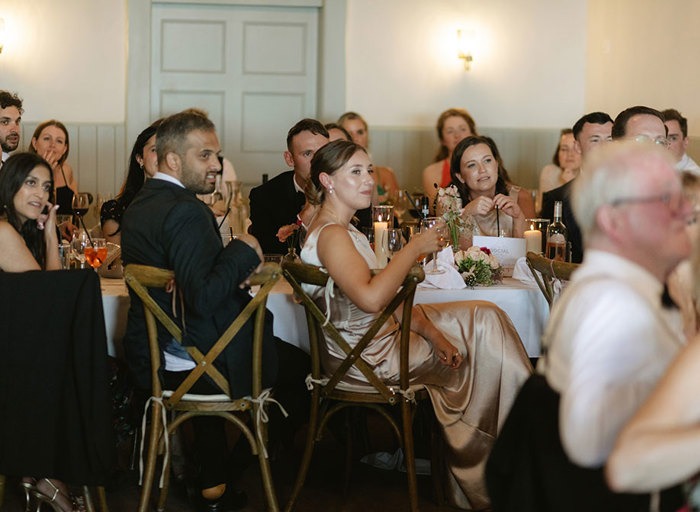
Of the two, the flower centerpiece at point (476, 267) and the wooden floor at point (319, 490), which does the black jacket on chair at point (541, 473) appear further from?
the flower centerpiece at point (476, 267)

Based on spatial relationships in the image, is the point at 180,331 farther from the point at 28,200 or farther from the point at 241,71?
the point at 241,71

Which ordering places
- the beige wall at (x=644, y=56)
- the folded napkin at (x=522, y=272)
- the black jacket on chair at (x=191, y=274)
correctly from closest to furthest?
the black jacket on chair at (x=191, y=274), the folded napkin at (x=522, y=272), the beige wall at (x=644, y=56)

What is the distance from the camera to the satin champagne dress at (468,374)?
3.13 m

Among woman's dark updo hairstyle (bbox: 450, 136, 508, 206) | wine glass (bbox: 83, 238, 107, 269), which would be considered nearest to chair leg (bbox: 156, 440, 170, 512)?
wine glass (bbox: 83, 238, 107, 269)

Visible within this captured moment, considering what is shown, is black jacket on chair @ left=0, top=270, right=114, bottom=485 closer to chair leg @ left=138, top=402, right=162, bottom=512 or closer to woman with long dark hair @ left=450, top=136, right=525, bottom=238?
chair leg @ left=138, top=402, right=162, bottom=512

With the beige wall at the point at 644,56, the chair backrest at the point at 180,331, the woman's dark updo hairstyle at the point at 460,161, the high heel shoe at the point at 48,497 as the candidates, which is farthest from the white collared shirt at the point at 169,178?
the beige wall at the point at 644,56

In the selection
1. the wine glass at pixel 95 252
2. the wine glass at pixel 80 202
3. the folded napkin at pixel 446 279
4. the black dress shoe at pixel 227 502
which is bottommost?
the black dress shoe at pixel 227 502

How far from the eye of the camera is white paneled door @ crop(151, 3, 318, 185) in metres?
7.35

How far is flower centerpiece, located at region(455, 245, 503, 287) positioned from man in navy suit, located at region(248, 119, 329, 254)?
134cm

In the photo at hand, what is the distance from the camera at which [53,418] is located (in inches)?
105

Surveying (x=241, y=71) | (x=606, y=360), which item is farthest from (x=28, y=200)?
(x=241, y=71)

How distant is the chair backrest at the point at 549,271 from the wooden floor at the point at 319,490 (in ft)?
2.82

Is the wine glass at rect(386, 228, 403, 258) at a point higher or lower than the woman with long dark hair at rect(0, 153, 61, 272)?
lower

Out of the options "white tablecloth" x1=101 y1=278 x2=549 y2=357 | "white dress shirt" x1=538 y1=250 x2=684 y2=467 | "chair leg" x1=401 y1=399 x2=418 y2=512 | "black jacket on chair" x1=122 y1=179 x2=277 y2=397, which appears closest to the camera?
"white dress shirt" x1=538 y1=250 x2=684 y2=467
